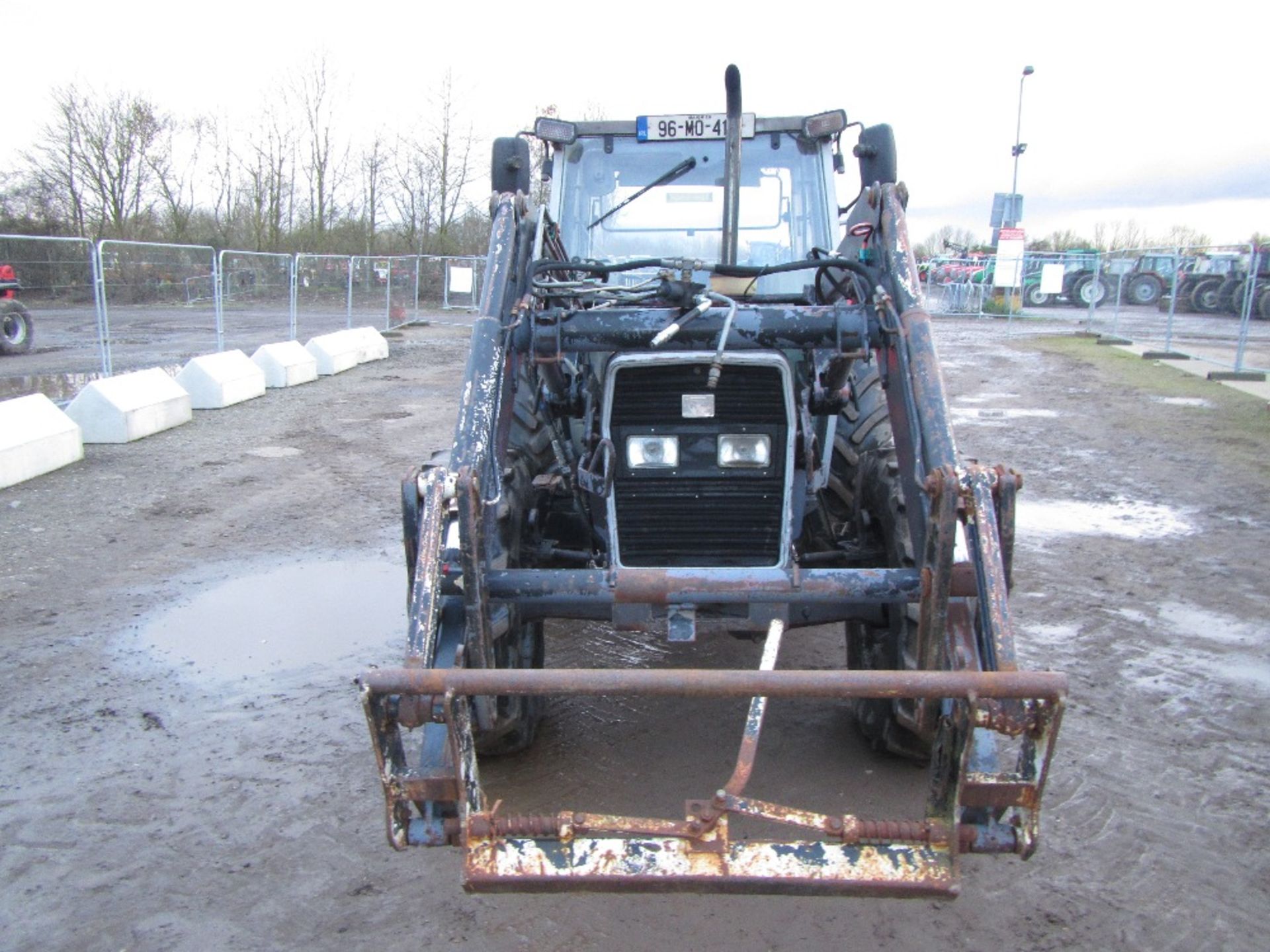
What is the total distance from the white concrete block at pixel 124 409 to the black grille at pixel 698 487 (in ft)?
27.3

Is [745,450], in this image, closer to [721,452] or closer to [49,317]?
[721,452]

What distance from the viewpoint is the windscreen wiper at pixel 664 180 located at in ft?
16.1

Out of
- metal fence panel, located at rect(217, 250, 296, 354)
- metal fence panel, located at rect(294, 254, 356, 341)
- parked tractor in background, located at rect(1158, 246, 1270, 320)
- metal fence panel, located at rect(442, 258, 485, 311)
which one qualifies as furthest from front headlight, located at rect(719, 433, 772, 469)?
parked tractor in background, located at rect(1158, 246, 1270, 320)

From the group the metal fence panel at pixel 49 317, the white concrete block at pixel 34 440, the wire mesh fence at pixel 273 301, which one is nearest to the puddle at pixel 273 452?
the white concrete block at pixel 34 440

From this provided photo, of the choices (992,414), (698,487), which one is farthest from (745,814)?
(992,414)

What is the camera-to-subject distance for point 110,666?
16.2 ft

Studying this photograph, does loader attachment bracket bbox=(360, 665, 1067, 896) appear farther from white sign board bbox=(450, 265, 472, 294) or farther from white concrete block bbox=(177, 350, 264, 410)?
white sign board bbox=(450, 265, 472, 294)

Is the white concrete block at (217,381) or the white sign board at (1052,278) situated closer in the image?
the white concrete block at (217,381)

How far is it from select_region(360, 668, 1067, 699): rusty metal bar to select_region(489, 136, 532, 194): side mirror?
89.4 inches

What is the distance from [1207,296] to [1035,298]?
540 cm

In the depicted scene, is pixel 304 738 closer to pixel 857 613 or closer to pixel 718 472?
pixel 718 472

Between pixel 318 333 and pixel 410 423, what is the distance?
9577 mm

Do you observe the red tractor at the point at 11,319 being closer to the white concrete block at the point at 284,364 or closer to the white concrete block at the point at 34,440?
the white concrete block at the point at 284,364

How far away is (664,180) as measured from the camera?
16.4 feet
